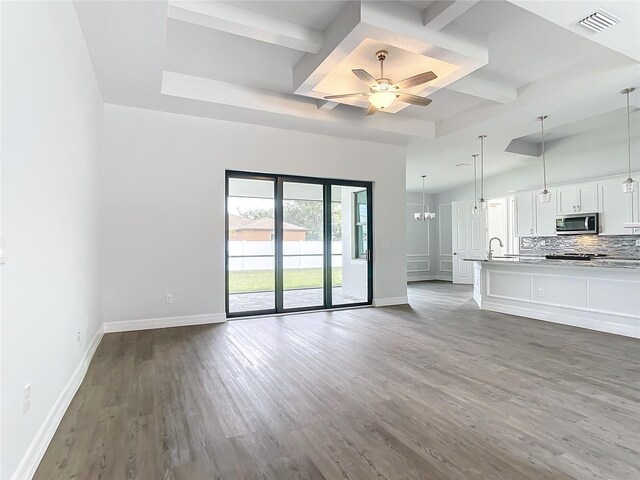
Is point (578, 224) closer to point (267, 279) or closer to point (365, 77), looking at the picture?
point (365, 77)

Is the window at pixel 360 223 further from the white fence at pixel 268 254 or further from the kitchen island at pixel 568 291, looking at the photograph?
the kitchen island at pixel 568 291

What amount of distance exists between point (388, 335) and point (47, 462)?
350cm

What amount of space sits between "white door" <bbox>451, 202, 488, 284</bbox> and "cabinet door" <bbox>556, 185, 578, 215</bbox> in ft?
7.23

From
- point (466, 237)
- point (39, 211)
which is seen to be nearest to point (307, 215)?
point (39, 211)

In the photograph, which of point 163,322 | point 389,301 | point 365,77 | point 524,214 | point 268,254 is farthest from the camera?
point 524,214

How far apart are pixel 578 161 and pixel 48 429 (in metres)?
9.59

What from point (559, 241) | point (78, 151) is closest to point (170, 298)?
point (78, 151)

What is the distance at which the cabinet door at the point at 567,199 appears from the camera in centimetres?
746

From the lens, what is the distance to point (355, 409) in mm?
2484

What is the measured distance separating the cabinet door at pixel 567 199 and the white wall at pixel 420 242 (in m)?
4.03

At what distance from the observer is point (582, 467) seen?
1842mm

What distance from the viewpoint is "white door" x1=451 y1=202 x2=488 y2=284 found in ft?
32.6

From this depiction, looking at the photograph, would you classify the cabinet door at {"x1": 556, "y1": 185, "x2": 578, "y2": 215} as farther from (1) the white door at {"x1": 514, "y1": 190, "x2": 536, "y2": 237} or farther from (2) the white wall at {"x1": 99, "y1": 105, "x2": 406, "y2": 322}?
(2) the white wall at {"x1": 99, "y1": 105, "x2": 406, "y2": 322}

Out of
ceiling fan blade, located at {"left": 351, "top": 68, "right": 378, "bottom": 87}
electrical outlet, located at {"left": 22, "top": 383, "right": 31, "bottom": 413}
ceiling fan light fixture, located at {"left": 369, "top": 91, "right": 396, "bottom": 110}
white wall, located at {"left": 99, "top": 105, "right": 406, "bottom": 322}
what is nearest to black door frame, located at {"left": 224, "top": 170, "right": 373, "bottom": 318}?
white wall, located at {"left": 99, "top": 105, "right": 406, "bottom": 322}
